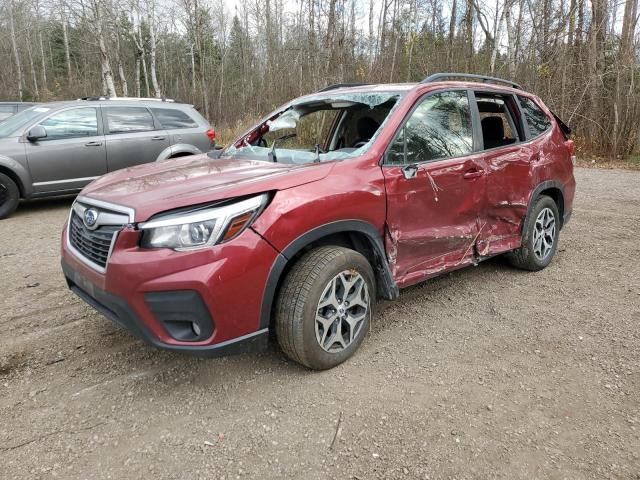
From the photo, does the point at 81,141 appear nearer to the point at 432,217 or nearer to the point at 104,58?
the point at 432,217

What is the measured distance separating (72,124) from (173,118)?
158 cm

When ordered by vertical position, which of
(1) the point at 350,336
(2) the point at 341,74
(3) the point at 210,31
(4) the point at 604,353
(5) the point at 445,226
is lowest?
(4) the point at 604,353

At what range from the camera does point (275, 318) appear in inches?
106

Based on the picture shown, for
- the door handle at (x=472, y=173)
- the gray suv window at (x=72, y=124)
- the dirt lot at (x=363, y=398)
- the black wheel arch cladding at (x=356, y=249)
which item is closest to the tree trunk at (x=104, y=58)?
the gray suv window at (x=72, y=124)

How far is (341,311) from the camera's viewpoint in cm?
284

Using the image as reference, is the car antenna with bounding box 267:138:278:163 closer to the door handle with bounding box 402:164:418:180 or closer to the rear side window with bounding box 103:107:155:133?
the door handle with bounding box 402:164:418:180

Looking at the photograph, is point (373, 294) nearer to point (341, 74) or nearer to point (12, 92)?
point (341, 74)

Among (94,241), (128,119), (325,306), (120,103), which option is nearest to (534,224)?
(325,306)

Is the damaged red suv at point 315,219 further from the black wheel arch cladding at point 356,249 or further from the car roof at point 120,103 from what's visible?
the car roof at point 120,103

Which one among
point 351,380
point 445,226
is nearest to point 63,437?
point 351,380

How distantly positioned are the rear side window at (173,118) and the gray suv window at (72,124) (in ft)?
3.31

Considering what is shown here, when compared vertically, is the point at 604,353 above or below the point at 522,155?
below

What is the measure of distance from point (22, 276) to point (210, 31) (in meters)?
39.1

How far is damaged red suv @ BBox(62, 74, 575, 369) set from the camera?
2.36 m
